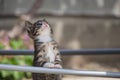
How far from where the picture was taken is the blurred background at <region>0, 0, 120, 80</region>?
216 inches

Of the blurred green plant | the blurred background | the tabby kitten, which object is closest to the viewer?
the tabby kitten

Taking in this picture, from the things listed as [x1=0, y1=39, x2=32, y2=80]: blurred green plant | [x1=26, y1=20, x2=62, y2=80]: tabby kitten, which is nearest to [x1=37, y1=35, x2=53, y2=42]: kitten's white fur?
[x1=26, y1=20, x2=62, y2=80]: tabby kitten

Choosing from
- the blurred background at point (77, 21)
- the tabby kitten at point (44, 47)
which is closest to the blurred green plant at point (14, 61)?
the blurred background at point (77, 21)

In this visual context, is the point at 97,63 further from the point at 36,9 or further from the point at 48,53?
the point at 48,53

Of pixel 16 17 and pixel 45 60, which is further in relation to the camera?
pixel 16 17

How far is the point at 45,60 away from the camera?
156 cm

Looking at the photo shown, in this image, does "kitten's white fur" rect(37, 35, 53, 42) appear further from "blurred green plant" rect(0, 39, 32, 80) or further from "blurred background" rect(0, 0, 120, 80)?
A: "blurred background" rect(0, 0, 120, 80)

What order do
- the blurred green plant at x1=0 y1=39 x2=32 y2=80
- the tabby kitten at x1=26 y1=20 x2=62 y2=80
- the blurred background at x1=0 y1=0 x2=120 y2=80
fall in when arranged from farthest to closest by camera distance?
the blurred background at x1=0 y1=0 x2=120 y2=80, the blurred green plant at x1=0 y1=39 x2=32 y2=80, the tabby kitten at x1=26 y1=20 x2=62 y2=80

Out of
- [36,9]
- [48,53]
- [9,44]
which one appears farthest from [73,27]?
[48,53]

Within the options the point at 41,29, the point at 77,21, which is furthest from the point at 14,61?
the point at 41,29

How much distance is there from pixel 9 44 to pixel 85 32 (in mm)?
1344

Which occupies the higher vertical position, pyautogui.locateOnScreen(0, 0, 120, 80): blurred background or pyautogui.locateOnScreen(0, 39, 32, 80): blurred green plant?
pyautogui.locateOnScreen(0, 0, 120, 80): blurred background

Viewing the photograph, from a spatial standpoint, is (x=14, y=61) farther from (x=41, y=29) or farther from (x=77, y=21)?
(x=41, y=29)

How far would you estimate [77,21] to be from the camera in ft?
18.5
